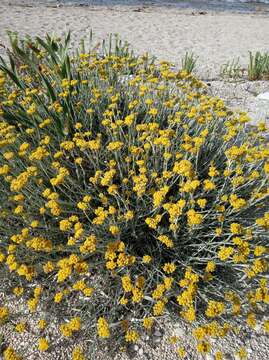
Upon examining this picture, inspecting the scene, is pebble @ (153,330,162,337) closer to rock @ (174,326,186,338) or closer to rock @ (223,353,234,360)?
rock @ (174,326,186,338)

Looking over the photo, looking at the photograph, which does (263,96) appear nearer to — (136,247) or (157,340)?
(136,247)

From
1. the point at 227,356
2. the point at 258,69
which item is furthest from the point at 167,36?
the point at 227,356

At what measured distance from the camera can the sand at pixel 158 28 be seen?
916cm

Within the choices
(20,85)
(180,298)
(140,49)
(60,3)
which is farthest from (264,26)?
(180,298)

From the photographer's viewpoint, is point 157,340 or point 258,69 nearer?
point 157,340

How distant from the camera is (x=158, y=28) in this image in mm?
12359

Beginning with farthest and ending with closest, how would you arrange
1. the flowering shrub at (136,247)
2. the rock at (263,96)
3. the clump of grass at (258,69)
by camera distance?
the clump of grass at (258,69) < the rock at (263,96) < the flowering shrub at (136,247)

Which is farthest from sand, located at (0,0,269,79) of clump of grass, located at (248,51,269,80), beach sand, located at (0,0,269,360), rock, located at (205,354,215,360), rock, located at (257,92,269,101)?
rock, located at (205,354,215,360)

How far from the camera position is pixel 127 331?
68.7 inches

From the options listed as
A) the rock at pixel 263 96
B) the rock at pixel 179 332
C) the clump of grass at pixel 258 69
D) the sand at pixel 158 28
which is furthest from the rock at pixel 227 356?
the sand at pixel 158 28

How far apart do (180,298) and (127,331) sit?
1.21ft

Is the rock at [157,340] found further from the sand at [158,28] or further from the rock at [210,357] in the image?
the sand at [158,28]

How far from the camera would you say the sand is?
30.0ft

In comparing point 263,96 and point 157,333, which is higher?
point 263,96
